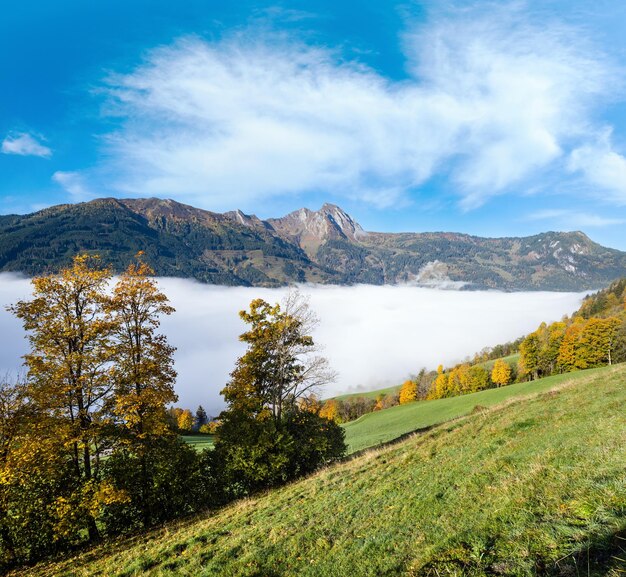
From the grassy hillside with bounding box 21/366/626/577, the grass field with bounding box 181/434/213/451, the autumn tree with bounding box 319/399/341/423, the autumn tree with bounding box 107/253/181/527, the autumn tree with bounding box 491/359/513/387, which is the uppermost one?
the autumn tree with bounding box 107/253/181/527

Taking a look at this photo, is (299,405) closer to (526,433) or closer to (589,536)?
(526,433)

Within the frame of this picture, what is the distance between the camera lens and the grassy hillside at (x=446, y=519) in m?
6.84

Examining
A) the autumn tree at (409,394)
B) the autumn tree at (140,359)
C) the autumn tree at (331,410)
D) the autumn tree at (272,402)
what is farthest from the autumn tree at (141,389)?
the autumn tree at (409,394)

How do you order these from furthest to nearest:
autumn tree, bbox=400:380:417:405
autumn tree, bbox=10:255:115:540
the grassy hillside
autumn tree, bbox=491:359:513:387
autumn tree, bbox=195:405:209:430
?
autumn tree, bbox=195:405:209:430, autumn tree, bbox=400:380:417:405, autumn tree, bbox=491:359:513:387, autumn tree, bbox=10:255:115:540, the grassy hillside

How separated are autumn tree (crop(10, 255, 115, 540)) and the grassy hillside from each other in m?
4.75

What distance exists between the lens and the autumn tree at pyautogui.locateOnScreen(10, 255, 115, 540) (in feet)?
55.0

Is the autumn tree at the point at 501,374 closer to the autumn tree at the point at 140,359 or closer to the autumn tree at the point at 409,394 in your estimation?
the autumn tree at the point at 409,394

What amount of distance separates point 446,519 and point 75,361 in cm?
1767

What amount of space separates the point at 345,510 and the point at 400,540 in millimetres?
4382

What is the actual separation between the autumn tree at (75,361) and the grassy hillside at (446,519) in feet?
15.6

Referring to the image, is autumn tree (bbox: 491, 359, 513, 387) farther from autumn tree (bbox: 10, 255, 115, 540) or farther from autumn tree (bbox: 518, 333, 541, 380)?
autumn tree (bbox: 10, 255, 115, 540)

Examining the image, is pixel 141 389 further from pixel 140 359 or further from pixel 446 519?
pixel 446 519

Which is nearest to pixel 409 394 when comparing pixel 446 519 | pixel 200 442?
pixel 200 442

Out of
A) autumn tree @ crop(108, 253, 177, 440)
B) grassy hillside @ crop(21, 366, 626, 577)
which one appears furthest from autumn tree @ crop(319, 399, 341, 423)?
grassy hillside @ crop(21, 366, 626, 577)
